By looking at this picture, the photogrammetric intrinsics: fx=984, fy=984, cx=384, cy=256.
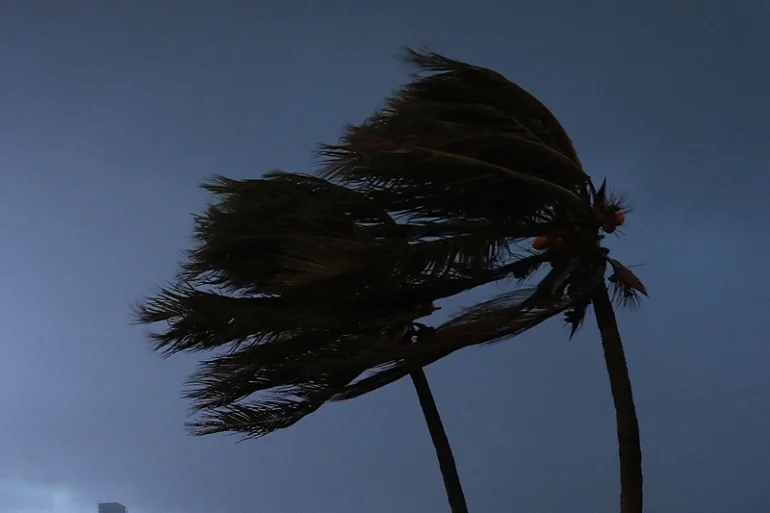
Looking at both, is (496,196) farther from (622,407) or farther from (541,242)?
(622,407)

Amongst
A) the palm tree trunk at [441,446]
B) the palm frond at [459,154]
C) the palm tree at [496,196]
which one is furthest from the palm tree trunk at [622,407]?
the palm tree trunk at [441,446]

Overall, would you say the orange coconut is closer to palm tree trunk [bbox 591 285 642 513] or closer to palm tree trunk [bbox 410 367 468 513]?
palm tree trunk [bbox 591 285 642 513]

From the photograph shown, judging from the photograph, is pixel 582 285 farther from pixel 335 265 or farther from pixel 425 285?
pixel 335 265

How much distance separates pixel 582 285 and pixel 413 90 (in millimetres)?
2705

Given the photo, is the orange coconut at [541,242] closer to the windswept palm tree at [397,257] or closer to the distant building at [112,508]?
the windswept palm tree at [397,257]

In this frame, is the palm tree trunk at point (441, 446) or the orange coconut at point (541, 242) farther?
the palm tree trunk at point (441, 446)

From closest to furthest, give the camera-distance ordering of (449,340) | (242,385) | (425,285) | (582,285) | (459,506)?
(449,340) → (425,285) → (582,285) → (242,385) → (459,506)

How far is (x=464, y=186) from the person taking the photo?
9.72m

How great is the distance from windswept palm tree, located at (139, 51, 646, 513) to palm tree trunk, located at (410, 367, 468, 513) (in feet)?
5.52

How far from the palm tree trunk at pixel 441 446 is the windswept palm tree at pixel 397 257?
1683 mm

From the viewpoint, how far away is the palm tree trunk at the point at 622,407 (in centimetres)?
954

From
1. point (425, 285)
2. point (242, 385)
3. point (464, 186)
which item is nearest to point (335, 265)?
point (425, 285)

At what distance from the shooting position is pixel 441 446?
12.1 m

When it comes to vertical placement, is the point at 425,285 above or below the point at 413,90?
below
